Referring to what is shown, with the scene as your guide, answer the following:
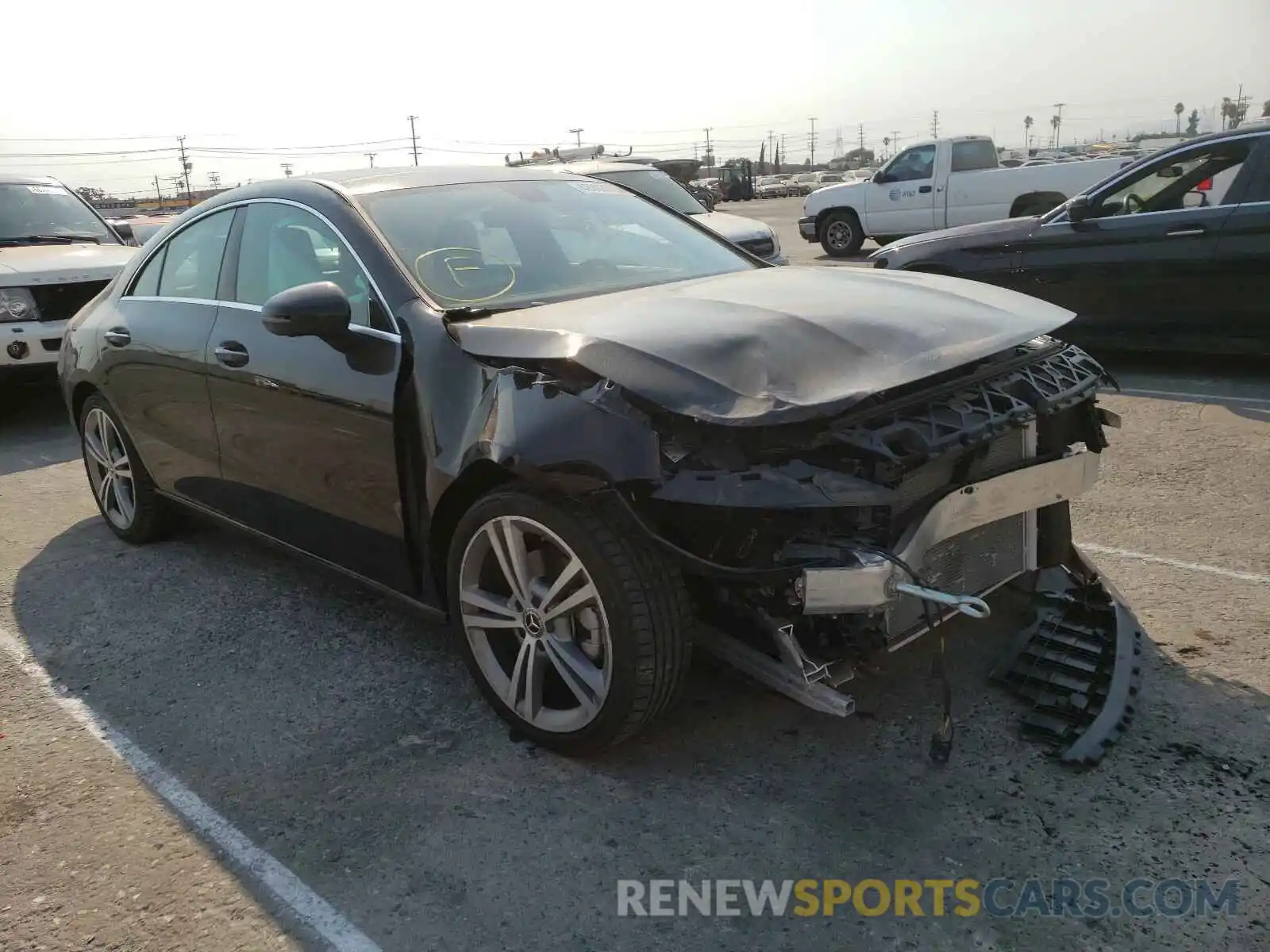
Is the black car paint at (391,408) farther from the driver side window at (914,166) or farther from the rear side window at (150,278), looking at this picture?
the driver side window at (914,166)

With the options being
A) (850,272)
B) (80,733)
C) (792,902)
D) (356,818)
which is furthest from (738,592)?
(80,733)

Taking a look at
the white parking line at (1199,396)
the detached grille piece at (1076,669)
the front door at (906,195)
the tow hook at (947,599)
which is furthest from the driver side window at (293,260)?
the front door at (906,195)

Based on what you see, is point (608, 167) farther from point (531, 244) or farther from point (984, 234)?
point (531, 244)

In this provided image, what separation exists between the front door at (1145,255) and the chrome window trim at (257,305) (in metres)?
5.67

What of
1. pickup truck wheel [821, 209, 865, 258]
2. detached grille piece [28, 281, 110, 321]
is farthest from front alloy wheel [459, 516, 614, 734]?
pickup truck wheel [821, 209, 865, 258]

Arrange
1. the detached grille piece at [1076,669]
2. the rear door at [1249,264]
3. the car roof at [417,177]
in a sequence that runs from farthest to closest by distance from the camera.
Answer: the rear door at [1249,264] < the car roof at [417,177] < the detached grille piece at [1076,669]

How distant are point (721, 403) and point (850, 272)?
1470 mm

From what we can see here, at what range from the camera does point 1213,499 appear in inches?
188

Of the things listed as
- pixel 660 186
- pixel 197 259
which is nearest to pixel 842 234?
pixel 660 186

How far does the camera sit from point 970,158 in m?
15.6

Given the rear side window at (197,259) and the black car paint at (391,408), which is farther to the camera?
the rear side window at (197,259)

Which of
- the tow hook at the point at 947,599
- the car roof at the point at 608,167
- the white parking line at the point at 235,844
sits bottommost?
the white parking line at the point at 235,844

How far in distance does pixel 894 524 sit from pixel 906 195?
48.4 feet

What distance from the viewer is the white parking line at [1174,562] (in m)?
3.90
